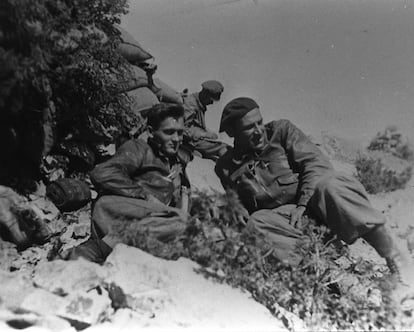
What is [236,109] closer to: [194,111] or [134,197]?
[134,197]

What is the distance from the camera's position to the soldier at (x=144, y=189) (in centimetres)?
347

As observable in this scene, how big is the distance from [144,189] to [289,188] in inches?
46.8

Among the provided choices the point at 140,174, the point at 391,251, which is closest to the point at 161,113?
the point at 140,174

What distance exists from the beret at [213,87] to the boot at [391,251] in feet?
7.98

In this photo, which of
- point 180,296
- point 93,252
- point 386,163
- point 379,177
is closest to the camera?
point 180,296

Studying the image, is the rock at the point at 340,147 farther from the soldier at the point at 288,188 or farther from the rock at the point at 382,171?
the soldier at the point at 288,188

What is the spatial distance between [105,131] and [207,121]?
1610 mm

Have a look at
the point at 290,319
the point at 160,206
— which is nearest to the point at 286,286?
the point at 290,319

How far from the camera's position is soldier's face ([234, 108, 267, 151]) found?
4.20 meters

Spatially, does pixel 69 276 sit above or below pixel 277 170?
below

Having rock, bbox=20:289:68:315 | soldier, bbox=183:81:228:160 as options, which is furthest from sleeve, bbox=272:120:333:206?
rock, bbox=20:289:68:315

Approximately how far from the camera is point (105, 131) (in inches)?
176

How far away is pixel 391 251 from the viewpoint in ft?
11.8

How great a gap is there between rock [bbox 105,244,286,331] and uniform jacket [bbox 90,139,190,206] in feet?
1.85
